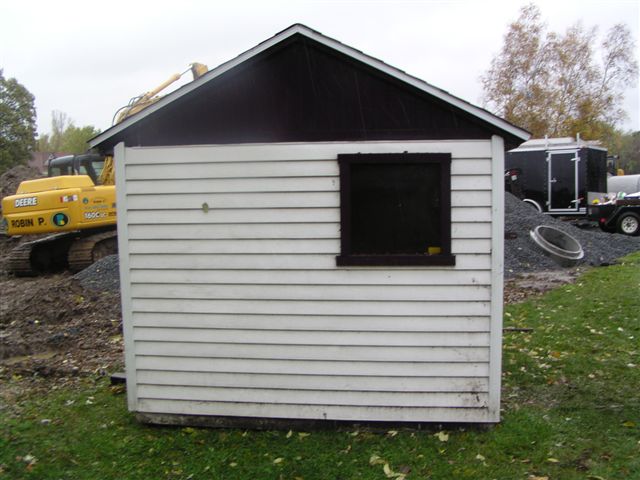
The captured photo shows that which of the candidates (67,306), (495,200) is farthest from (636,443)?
(67,306)

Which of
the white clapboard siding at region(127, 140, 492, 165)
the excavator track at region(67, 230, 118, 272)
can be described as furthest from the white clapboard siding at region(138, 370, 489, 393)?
the excavator track at region(67, 230, 118, 272)

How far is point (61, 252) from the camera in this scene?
49.7 ft

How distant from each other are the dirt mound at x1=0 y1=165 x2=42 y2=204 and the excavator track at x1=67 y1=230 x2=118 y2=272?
13602mm

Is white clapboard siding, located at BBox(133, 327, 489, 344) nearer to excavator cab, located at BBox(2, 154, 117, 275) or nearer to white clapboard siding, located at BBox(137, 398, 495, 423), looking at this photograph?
white clapboard siding, located at BBox(137, 398, 495, 423)

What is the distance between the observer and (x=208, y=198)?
488cm

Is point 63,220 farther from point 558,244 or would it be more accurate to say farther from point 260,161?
point 558,244

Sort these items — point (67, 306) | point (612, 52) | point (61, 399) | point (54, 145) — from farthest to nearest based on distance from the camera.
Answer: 1. point (54, 145)
2. point (612, 52)
3. point (67, 306)
4. point (61, 399)

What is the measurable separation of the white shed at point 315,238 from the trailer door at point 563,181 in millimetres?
15866

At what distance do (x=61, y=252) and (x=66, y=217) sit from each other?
2394mm

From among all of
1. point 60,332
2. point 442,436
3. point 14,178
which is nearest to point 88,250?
point 60,332

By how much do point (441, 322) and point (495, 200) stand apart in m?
1.13

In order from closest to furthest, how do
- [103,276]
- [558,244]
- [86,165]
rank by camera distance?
[103,276]
[558,244]
[86,165]

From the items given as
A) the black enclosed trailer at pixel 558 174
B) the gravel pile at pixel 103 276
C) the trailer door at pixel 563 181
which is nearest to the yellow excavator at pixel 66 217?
the gravel pile at pixel 103 276

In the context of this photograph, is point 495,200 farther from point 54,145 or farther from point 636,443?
point 54,145
